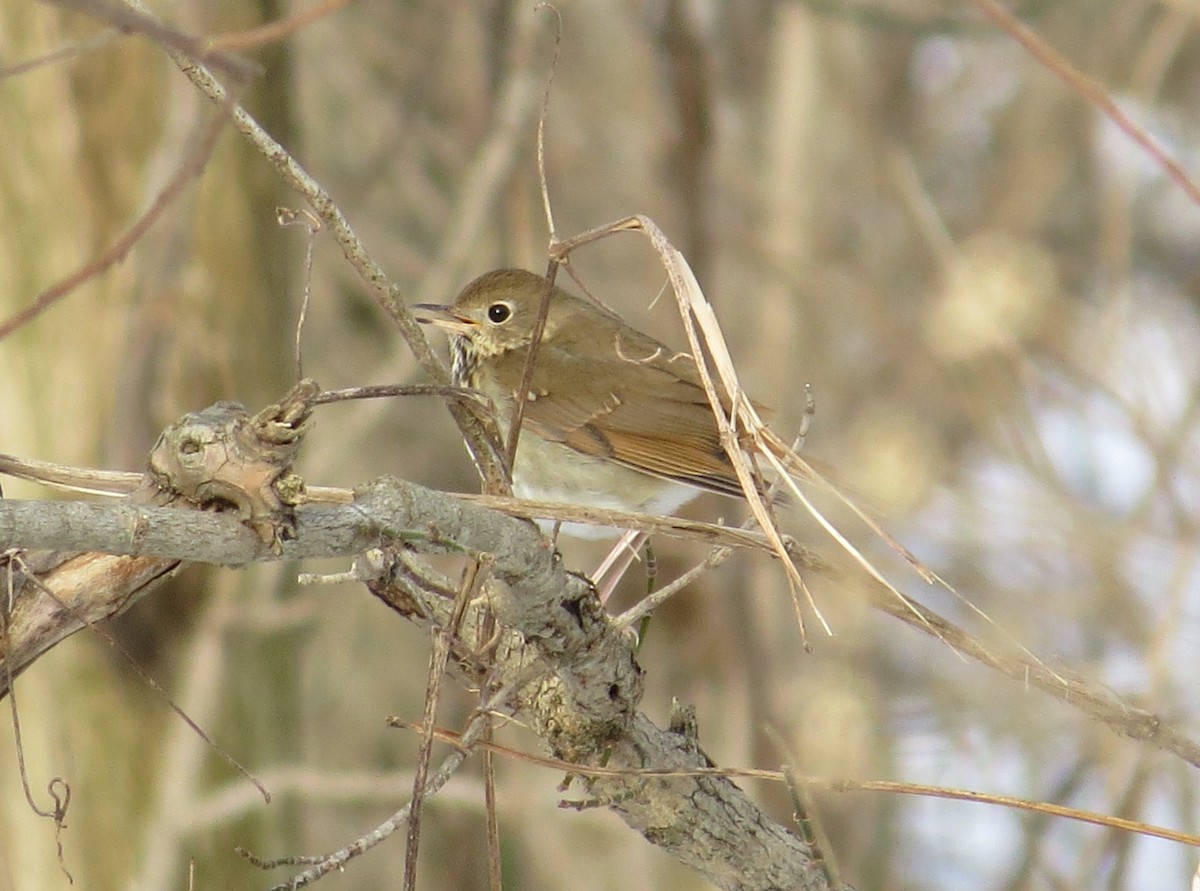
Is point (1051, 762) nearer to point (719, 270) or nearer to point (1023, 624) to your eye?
point (1023, 624)

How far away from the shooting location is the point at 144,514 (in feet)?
5.27

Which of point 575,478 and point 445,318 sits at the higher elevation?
point 445,318

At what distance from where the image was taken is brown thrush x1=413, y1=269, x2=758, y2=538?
157 inches

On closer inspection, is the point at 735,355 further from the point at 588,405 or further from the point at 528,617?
the point at 528,617

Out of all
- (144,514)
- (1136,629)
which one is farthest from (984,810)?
(144,514)

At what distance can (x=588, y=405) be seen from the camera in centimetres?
416

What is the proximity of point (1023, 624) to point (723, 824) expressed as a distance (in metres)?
3.39

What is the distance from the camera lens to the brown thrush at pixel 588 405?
157 inches

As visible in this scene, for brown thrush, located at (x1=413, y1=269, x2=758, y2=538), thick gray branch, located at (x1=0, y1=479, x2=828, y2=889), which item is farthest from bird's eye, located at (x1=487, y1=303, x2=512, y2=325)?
thick gray branch, located at (x1=0, y1=479, x2=828, y2=889)

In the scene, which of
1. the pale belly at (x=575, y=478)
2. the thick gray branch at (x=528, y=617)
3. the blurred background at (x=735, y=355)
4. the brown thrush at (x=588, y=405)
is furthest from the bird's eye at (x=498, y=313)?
the thick gray branch at (x=528, y=617)

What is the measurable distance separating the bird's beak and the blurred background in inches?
21.0

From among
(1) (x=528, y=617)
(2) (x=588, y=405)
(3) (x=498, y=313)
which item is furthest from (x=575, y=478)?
(1) (x=528, y=617)

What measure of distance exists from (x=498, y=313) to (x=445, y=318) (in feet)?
0.57

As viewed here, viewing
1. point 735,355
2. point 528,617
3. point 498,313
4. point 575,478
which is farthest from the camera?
point 735,355
